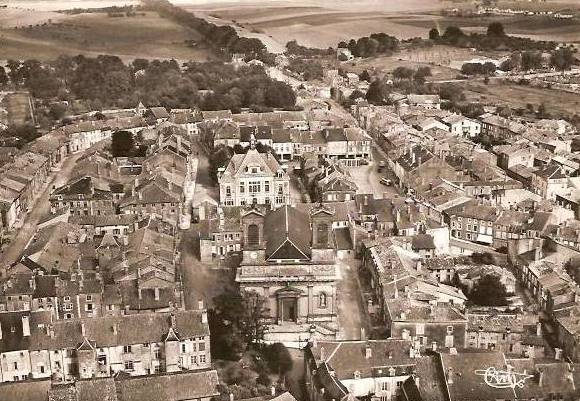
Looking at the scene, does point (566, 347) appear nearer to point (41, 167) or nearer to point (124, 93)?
point (41, 167)

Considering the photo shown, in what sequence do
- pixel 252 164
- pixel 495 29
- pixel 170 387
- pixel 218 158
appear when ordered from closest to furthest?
pixel 170 387 < pixel 252 164 < pixel 218 158 < pixel 495 29

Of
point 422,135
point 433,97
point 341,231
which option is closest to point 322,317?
point 341,231

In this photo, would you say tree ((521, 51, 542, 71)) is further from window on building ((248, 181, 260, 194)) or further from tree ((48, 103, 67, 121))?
window on building ((248, 181, 260, 194))

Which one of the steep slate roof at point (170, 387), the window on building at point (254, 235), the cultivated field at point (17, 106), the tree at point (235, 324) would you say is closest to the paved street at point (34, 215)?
the cultivated field at point (17, 106)

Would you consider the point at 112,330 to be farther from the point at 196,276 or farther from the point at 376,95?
the point at 376,95

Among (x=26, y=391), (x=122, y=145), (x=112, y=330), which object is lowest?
(x=26, y=391)

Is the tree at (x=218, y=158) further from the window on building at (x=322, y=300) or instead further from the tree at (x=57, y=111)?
the tree at (x=57, y=111)

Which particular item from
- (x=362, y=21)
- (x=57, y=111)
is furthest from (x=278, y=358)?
(x=362, y=21)
